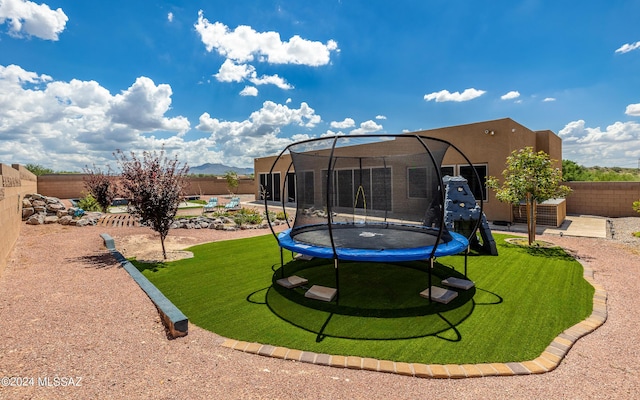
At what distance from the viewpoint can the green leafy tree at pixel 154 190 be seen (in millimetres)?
6516

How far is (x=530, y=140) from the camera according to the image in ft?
42.2

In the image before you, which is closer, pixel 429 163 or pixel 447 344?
pixel 447 344

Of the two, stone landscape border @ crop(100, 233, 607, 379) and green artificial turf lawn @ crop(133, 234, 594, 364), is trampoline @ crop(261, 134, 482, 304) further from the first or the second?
stone landscape border @ crop(100, 233, 607, 379)

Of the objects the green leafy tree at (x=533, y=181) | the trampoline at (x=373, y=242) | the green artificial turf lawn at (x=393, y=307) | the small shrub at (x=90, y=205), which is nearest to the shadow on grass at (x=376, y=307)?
the green artificial turf lawn at (x=393, y=307)

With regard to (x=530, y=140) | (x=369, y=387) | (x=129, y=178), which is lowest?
(x=369, y=387)

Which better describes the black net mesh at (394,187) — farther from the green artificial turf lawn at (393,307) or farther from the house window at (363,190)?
the green artificial turf lawn at (393,307)

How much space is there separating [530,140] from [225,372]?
14993 millimetres

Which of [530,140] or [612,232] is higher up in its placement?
[530,140]

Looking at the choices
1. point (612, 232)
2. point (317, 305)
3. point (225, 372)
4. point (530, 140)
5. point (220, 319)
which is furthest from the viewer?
→ point (530, 140)

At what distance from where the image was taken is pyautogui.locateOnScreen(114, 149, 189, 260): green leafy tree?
21.4 feet

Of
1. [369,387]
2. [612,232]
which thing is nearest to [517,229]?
[612,232]

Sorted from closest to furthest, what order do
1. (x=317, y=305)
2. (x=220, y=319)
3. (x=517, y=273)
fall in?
(x=220, y=319), (x=317, y=305), (x=517, y=273)

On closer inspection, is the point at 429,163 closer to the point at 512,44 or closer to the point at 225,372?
the point at 225,372

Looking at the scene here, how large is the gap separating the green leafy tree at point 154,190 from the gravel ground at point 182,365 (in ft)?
7.47
